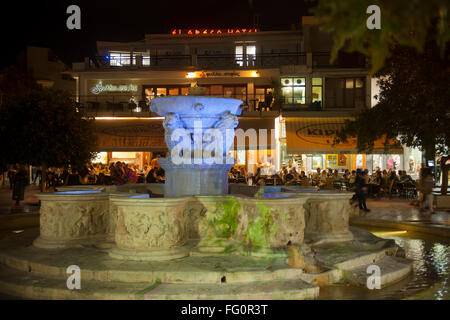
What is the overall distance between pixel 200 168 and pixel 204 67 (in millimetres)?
20267

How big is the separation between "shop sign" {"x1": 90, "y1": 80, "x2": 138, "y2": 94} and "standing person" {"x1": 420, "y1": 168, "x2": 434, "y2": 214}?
750 inches

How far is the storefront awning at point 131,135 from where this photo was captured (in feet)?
84.2

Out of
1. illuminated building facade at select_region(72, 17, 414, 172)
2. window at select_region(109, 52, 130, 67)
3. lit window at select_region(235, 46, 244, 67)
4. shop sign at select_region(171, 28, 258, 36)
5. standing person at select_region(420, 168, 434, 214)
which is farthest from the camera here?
shop sign at select_region(171, 28, 258, 36)

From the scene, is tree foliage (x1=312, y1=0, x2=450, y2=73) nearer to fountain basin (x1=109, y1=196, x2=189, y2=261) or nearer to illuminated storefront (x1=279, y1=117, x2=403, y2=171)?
fountain basin (x1=109, y1=196, x2=189, y2=261)

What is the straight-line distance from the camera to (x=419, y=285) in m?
6.71

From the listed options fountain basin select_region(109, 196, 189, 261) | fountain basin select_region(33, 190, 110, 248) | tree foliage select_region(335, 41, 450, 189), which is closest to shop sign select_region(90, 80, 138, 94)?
tree foliage select_region(335, 41, 450, 189)

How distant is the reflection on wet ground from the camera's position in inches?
241

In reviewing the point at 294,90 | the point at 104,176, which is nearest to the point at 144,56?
the point at 294,90

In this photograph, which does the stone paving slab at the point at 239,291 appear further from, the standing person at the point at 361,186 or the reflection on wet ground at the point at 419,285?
the standing person at the point at 361,186

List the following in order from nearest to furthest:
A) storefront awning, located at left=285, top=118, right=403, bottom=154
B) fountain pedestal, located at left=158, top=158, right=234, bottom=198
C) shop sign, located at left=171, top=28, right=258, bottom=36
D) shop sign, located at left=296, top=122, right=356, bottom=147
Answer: fountain pedestal, located at left=158, top=158, right=234, bottom=198 < storefront awning, located at left=285, top=118, right=403, bottom=154 < shop sign, located at left=296, top=122, right=356, bottom=147 < shop sign, located at left=171, top=28, right=258, bottom=36

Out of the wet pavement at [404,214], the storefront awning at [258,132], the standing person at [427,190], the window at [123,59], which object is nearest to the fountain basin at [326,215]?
the wet pavement at [404,214]

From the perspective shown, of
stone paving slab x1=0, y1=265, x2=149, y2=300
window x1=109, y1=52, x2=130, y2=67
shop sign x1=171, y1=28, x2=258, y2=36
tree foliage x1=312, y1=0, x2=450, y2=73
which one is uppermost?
shop sign x1=171, y1=28, x2=258, y2=36

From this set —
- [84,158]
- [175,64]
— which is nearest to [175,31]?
[175,64]

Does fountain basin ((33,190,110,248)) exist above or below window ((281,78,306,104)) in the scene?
below
